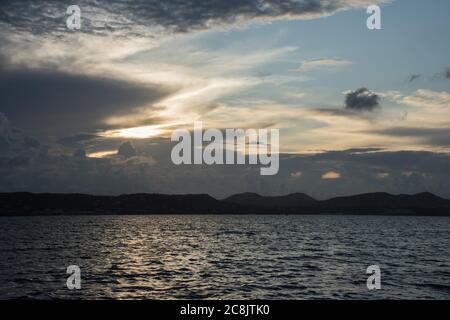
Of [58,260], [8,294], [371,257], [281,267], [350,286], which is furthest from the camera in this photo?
[371,257]

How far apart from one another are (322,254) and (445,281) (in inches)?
1128

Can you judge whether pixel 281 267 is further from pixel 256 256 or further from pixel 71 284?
pixel 71 284

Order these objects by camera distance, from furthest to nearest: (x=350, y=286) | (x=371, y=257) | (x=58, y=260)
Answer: (x=371, y=257) → (x=58, y=260) → (x=350, y=286)

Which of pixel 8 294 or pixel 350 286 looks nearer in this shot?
pixel 8 294

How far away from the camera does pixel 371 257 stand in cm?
7269

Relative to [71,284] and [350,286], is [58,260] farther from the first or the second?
[350,286]
